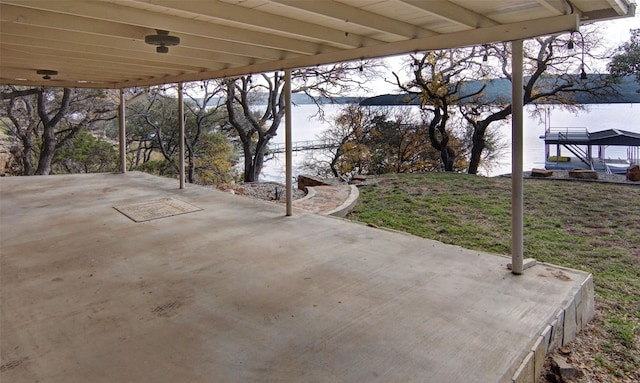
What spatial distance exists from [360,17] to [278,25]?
67 cm

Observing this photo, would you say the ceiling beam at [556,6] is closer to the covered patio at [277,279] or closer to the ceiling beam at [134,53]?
the covered patio at [277,279]

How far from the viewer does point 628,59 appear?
9164mm

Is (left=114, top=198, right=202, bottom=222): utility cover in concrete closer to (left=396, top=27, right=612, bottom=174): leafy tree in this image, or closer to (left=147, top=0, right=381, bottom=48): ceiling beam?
(left=147, top=0, right=381, bottom=48): ceiling beam

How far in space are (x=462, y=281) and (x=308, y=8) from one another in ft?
7.33

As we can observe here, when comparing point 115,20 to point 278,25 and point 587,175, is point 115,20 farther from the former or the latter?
point 587,175

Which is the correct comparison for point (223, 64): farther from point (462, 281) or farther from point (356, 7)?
point (462, 281)

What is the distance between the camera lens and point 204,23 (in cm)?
332

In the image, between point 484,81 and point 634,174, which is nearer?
point 634,174

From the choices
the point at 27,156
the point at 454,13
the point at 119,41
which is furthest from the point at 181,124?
the point at 27,156

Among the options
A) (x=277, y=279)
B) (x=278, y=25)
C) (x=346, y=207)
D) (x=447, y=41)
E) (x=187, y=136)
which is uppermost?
(x=187, y=136)

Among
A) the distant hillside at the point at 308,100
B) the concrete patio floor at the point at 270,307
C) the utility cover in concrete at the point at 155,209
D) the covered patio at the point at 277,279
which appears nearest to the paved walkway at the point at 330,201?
the covered patio at the point at 277,279

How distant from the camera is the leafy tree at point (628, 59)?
9078mm

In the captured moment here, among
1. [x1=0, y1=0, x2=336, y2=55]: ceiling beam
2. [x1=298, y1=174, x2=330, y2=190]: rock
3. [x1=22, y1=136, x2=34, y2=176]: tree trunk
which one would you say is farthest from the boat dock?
[x1=22, y1=136, x2=34, y2=176]: tree trunk

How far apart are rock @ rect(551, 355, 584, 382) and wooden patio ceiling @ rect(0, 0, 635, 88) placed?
203cm
